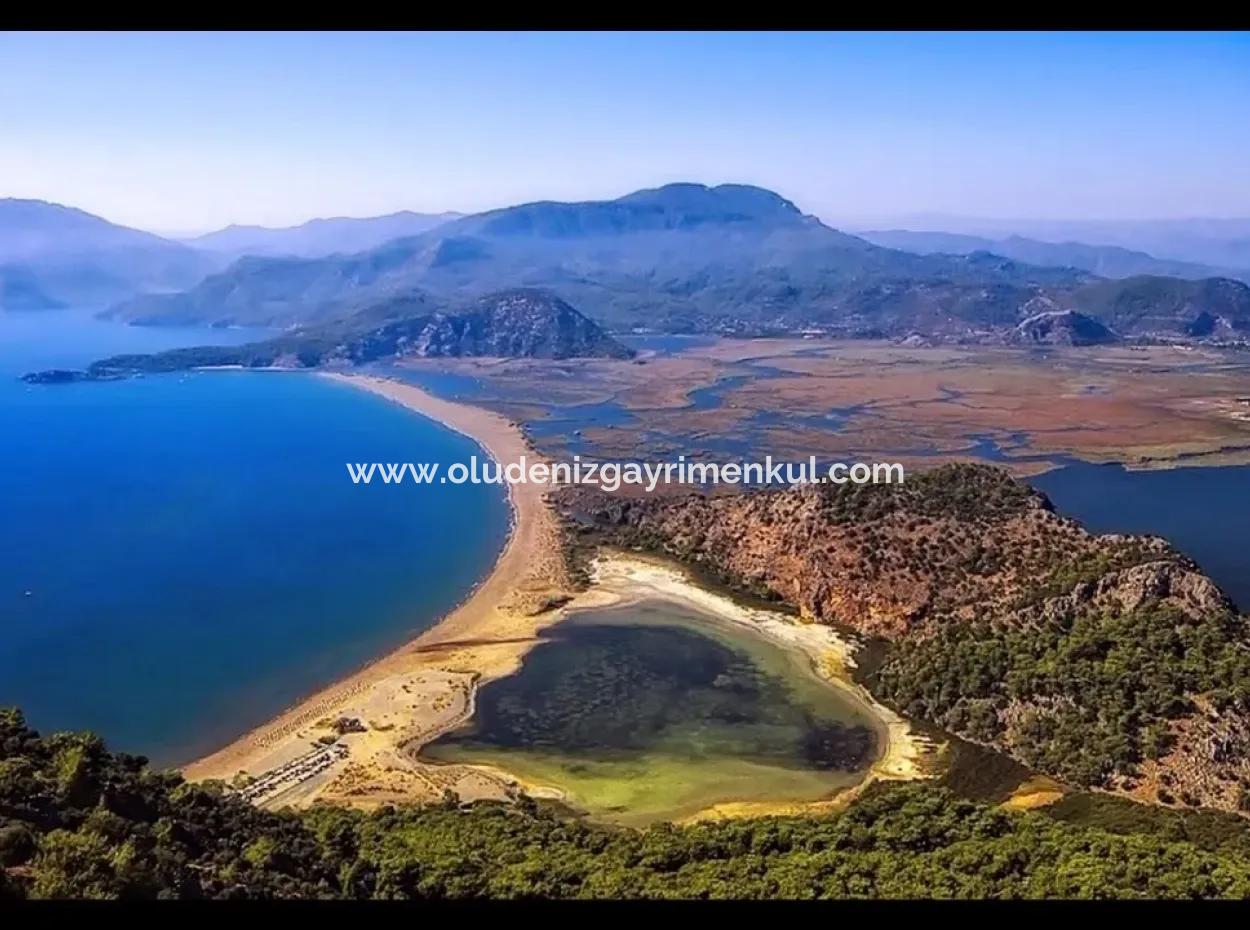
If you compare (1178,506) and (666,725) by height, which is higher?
(1178,506)

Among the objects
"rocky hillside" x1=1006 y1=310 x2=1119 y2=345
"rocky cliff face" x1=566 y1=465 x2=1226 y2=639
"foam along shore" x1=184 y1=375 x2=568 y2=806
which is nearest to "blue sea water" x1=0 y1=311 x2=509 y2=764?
"foam along shore" x1=184 y1=375 x2=568 y2=806

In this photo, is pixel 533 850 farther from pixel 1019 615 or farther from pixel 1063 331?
pixel 1063 331

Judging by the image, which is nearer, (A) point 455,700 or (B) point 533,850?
(B) point 533,850

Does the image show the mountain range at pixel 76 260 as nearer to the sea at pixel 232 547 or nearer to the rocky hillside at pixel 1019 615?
the sea at pixel 232 547

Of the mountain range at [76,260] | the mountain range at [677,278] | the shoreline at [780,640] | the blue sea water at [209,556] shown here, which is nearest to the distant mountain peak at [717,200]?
the mountain range at [677,278]

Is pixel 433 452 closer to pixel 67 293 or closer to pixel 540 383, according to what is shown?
pixel 540 383

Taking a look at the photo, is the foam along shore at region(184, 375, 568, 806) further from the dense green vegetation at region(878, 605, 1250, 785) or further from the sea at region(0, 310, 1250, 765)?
the dense green vegetation at region(878, 605, 1250, 785)

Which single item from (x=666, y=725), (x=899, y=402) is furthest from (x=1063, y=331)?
(x=666, y=725)
